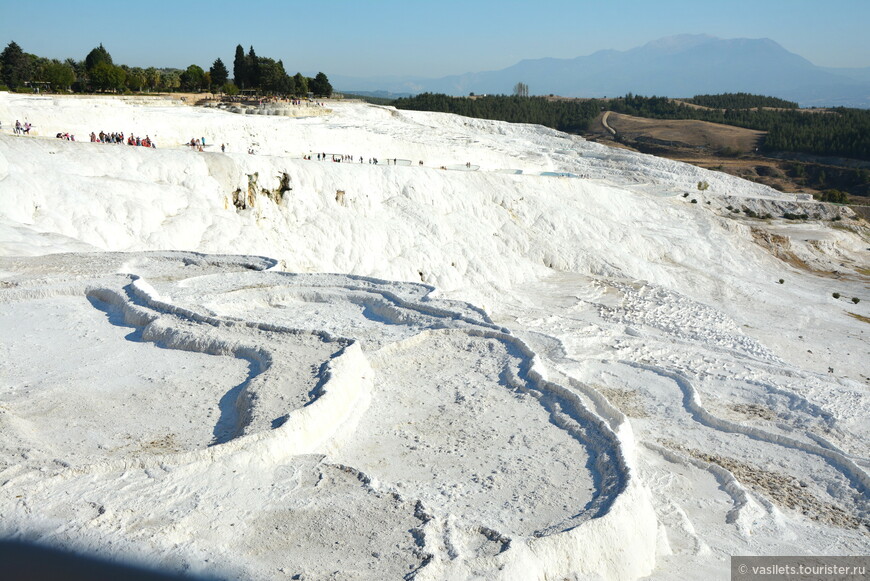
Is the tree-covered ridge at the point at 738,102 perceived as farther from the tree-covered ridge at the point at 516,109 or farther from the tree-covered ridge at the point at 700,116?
the tree-covered ridge at the point at 516,109

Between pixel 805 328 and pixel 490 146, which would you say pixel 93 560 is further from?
pixel 490 146

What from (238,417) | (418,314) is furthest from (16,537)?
(418,314)

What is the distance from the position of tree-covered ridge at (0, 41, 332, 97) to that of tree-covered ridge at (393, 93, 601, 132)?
1440 centimetres

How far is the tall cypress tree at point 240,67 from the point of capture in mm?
42891

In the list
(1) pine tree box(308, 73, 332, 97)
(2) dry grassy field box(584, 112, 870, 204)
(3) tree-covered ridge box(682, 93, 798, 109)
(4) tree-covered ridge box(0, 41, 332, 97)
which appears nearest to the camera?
(4) tree-covered ridge box(0, 41, 332, 97)

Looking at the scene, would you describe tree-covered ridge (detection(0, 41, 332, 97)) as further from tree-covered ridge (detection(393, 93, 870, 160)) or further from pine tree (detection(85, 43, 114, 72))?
tree-covered ridge (detection(393, 93, 870, 160))

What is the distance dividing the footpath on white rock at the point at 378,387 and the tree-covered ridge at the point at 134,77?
553 inches

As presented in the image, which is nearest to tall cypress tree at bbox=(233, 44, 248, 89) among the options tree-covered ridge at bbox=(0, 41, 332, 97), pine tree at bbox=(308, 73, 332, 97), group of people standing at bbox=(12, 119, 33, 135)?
tree-covered ridge at bbox=(0, 41, 332, 97)

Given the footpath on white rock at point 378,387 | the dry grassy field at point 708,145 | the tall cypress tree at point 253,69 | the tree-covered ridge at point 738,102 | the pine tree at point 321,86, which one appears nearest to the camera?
the footpath on white rock at point 378,387

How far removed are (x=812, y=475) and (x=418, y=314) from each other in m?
6.12

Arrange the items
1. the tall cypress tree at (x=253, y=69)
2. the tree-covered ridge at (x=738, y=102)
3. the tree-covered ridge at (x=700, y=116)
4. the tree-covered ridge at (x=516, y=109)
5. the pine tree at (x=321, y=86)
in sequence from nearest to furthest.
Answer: the tall cypress tree at (x=253, y=69)
the pine tree at (x=321, y=86)
the tree-covered ridge at (x=700, y=116)
the tree-covered ridge at (x=516, y=109)
the tree-covered ridge at (x=738, y=102)

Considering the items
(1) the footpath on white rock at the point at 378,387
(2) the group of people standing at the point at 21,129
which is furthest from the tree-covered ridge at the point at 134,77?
(2) the group of people standing at the point at 21,129

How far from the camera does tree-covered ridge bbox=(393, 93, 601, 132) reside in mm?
61000

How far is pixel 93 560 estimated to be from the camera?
5.25 metres
